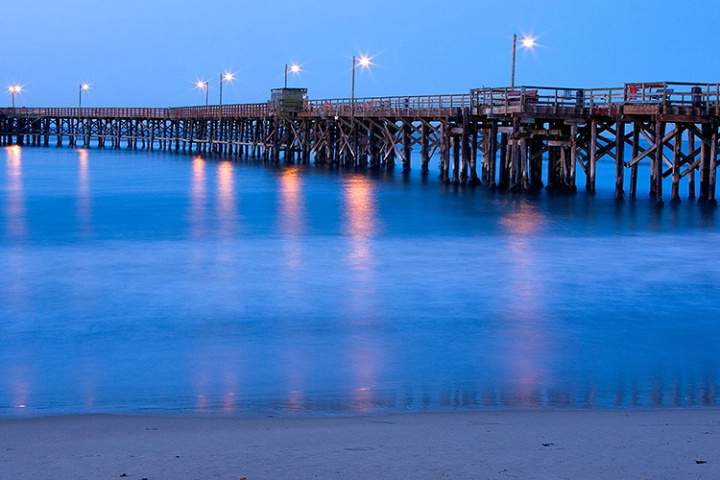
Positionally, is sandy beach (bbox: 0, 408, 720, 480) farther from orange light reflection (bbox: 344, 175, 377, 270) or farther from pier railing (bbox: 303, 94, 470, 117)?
pier railing (bbox: 303, 94, 470, 117)

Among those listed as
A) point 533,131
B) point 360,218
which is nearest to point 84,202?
point 360,218

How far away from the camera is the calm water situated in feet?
27.0

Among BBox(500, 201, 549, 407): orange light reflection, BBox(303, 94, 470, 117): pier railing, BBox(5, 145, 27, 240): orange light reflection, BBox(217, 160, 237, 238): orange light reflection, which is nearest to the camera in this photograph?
BBox(500, 201, 549, 407): orange light reflection

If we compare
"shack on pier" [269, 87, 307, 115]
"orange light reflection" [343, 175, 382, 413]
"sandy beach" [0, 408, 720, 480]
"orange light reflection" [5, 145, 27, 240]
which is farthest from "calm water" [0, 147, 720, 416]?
"shack on pier" [269, 87, 307, 115]

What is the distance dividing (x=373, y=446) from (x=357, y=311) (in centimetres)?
580

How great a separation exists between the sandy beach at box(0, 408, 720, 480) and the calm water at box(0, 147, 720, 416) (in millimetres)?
611

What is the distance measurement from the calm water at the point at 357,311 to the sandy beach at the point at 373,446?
2.00 ft

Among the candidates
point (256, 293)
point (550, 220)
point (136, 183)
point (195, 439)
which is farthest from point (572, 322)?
point (136, 183)

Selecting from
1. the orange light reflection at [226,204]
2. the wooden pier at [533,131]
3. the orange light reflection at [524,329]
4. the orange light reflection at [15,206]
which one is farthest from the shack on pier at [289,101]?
the orange light reflection at [524,329]

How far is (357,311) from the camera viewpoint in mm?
11953

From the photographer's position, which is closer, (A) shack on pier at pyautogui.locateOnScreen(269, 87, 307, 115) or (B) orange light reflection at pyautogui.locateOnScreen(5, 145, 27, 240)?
(B) orange light reflection at pyautogui.locateOnScreen(5, 145, 27, 240)

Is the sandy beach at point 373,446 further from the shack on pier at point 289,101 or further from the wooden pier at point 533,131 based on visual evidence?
the shack on pier at point 289,101

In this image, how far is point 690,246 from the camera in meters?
18.7

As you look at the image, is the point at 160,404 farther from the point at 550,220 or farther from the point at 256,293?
the point at 550,220
